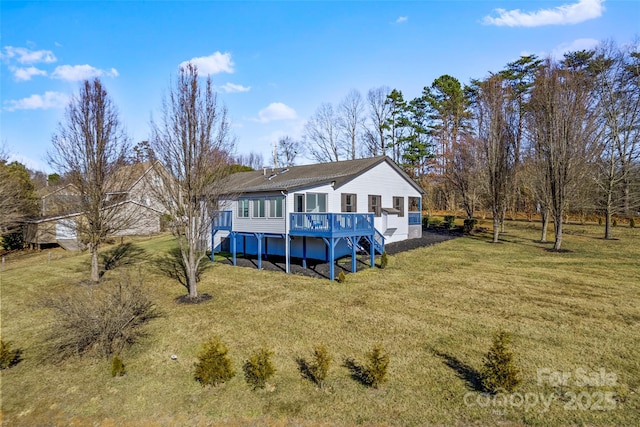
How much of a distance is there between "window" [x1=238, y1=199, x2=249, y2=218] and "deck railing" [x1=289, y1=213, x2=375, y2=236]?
3673mm

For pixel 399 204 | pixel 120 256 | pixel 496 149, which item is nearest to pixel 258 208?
pixel 399 204

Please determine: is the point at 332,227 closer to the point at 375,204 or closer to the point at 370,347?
the point at 370,347

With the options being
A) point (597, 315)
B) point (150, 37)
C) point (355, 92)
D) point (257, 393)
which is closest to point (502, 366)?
point (257, 393)

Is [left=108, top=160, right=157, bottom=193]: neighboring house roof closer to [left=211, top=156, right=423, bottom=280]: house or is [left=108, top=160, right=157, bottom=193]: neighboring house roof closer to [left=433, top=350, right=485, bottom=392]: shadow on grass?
[left=211, top=156, right=423, bottom=280]: house

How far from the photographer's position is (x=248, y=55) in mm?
18031

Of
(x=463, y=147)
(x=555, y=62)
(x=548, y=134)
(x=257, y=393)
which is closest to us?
(x=257, y=393)

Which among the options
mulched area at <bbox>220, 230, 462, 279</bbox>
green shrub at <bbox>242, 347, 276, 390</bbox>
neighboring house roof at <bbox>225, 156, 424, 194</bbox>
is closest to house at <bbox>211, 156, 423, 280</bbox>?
neighboring house roof at <bbox>225, 156, 424, 194</bbox>

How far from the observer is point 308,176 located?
1964cm

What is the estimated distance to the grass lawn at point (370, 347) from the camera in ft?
17.2

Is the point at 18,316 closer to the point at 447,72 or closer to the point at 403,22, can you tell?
→ the point at 403,22

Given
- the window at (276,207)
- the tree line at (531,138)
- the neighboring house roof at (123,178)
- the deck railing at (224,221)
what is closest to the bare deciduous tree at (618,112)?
the tree line at (531,138)

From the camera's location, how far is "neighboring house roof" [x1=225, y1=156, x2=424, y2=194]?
55.0 feet

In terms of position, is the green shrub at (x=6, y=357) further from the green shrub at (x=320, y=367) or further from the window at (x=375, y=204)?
the window at (x=375, y=204)

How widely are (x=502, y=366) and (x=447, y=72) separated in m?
43.2
